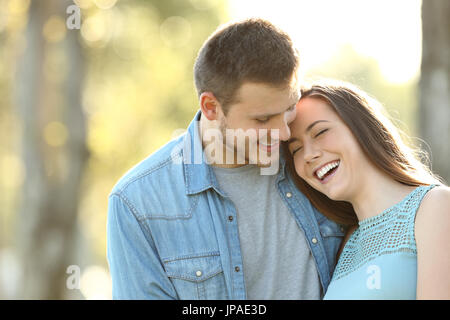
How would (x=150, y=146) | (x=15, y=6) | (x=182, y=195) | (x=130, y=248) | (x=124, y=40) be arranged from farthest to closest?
(x=150, y=146), (x=124, y=40), (x=15, y=6), (x=182, y=195), (x=130, y=248)

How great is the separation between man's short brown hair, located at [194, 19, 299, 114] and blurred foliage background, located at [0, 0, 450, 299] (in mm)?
174

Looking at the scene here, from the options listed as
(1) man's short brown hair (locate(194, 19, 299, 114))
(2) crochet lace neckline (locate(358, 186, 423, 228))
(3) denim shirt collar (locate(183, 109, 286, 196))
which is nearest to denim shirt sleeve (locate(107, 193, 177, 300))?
(3) denim shirt collar (locate(183, 109, 286, 196))

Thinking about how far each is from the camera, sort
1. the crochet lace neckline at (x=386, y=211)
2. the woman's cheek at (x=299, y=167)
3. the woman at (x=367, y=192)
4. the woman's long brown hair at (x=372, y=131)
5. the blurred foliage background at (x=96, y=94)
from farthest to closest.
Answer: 1. the blurred foliage background at (x=96, y=94)
2. the woman's cheek at (x=299, y=167)
3. the woman's long brown hair at (x=372, y=131)
4. the crochet lace neckline at (x=386, y=211)
5. the woman at (x=367, y=192)

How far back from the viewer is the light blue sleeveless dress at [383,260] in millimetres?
2588

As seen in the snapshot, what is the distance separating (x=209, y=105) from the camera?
3.07m

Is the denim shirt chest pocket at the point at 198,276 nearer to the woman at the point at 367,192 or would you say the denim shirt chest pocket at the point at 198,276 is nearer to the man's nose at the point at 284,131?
the woman at the point at 367,192

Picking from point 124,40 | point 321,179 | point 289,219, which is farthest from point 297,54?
point 124,40

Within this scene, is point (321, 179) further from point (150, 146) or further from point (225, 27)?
point (150, 146)

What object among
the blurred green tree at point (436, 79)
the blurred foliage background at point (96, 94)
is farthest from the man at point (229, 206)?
the blurred green tree at point (436, 79)

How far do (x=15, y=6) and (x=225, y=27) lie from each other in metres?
7.13

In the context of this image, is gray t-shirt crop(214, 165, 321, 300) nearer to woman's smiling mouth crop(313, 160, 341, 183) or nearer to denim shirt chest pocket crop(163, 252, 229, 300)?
denim shirt chest pocket crop(163, 252, 229, 300)

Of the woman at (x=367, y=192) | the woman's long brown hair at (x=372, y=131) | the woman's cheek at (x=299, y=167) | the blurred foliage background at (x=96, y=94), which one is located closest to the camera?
the woman at (x=367, y=192)

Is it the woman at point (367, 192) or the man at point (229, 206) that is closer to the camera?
the woman at point (367, 192)

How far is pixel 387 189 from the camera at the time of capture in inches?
113
